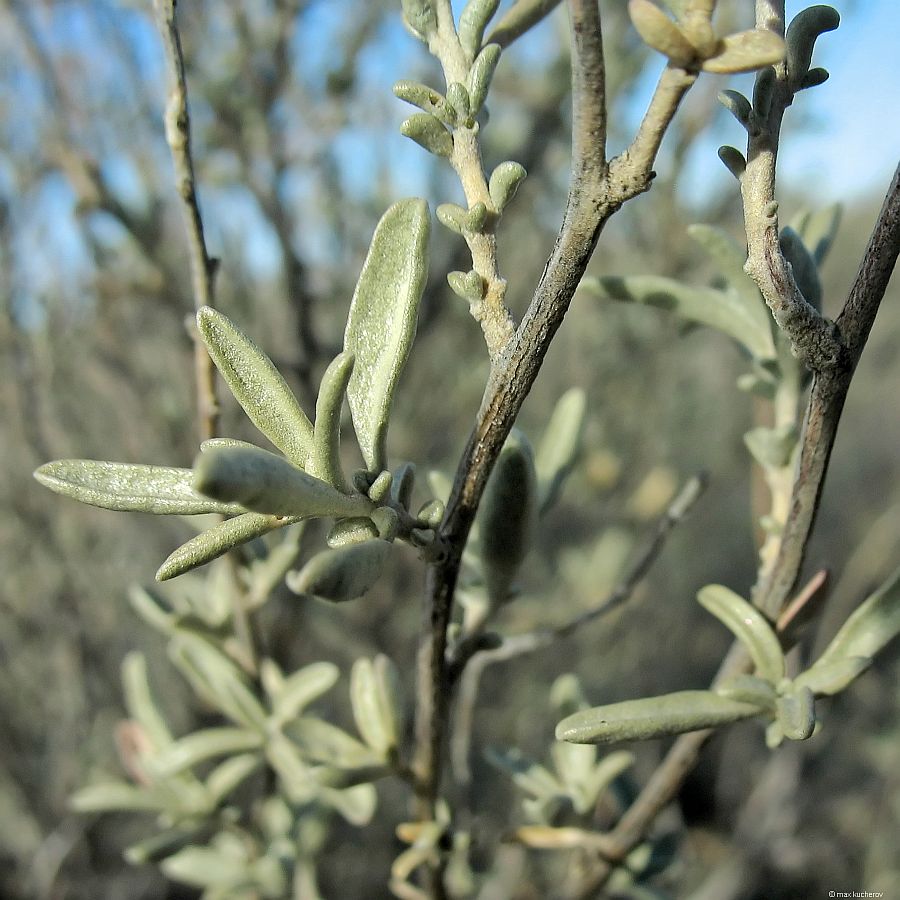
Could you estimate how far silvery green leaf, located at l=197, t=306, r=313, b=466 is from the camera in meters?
0.46

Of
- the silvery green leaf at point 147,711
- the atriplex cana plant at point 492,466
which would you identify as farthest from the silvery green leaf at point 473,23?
the silvery green leaf at point 147,711

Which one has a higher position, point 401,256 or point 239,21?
point 239,21

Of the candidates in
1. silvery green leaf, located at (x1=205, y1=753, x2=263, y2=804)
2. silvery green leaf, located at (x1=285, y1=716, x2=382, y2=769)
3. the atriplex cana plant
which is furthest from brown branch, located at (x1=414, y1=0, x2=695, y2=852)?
silvery green leaf, located at (x1=205, y1=753, x2=263, y2=804)

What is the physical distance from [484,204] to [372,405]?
125 millimetres

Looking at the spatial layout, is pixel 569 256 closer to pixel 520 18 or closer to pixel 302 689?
pixel 520 18

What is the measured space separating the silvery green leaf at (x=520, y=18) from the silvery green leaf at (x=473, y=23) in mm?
55

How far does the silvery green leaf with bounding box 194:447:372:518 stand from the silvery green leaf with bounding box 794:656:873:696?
0.32 m

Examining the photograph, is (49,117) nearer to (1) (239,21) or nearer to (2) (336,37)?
(1) (239,21)

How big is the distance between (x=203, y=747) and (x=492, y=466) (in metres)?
0.51

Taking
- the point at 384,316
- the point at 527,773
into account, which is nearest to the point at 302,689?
the point at 527,773

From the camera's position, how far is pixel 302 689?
78 cm

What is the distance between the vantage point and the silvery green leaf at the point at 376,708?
674 millimetres

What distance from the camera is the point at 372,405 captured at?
483mm

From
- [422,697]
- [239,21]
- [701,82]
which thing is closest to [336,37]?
[239,21]
